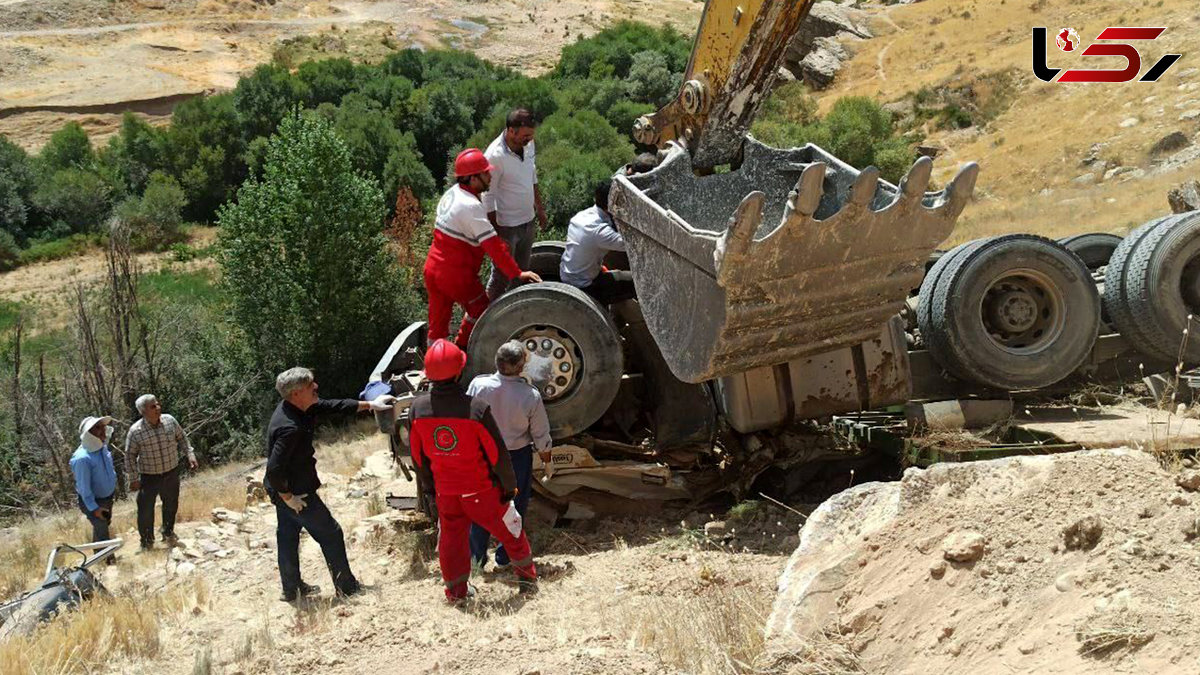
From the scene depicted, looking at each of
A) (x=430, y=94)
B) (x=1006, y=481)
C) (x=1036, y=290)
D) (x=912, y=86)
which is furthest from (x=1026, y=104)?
(x=1006, y=481)

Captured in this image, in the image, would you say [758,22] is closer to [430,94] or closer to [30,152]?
[430,94]

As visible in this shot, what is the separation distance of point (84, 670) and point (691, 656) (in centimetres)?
335

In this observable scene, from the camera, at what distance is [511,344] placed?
6664 millimetres

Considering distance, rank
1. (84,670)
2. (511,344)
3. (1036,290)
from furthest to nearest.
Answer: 1. (1036,290)
2. (511,344)
3. (84,670)

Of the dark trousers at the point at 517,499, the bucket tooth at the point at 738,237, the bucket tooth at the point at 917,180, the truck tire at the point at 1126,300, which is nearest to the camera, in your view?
the bucket tooth at the point at 738,237

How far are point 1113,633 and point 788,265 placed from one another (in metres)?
2.94

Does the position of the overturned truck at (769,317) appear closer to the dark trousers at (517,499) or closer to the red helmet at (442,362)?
the dark trousers at (517,499)

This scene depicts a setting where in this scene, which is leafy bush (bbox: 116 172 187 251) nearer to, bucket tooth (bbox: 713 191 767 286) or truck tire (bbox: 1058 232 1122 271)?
truck tire (bbox: 1058 232 1122 271)

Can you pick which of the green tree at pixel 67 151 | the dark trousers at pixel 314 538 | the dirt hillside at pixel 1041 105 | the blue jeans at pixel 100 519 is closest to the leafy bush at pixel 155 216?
the green tree at pixel 67 151

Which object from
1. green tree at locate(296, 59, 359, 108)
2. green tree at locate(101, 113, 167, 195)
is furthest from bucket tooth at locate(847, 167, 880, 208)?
green tree at locate(101, 113, 167, 195)

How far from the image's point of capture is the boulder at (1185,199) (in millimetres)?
13192

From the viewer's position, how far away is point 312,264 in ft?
85.5

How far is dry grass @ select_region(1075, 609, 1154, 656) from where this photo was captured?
3.50 meters

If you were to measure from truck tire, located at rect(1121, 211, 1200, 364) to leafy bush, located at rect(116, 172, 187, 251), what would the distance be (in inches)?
1660
